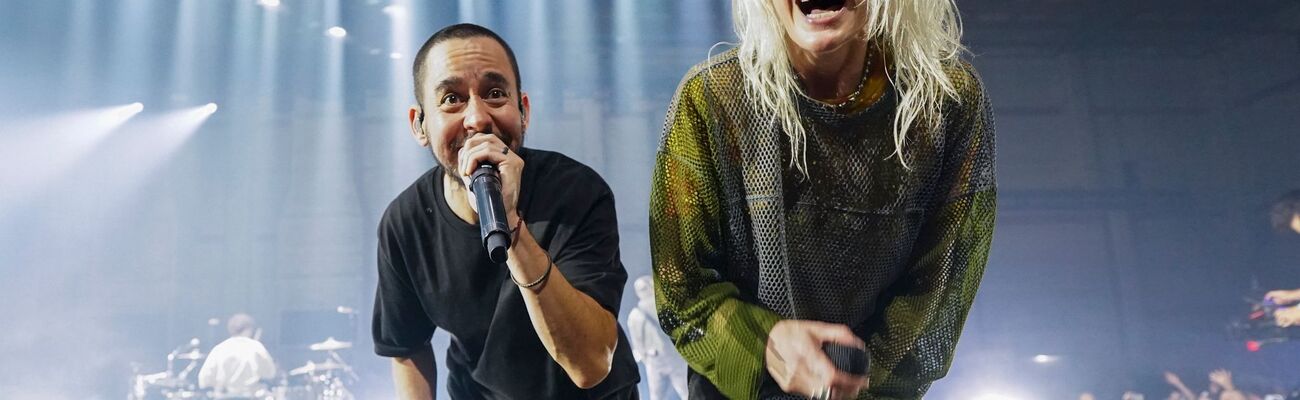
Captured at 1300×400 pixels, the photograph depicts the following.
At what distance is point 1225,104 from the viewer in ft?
23.4

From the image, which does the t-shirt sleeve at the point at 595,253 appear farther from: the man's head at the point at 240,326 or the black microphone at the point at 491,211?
the man's head at the point at 240,326

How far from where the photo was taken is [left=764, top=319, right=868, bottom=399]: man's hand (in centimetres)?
84

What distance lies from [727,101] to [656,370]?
4.32 meters

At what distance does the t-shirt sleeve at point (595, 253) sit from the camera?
53.3 inches

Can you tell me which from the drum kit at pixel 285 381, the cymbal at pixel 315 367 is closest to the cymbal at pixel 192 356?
the drum kit at pixel 285 381

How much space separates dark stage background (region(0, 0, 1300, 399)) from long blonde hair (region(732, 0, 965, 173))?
4.92 meters

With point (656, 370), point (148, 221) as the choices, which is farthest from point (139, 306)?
point (656, 370)

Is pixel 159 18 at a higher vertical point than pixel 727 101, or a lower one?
higher

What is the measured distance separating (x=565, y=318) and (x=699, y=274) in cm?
A: 32

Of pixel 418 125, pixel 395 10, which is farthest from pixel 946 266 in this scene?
pixel 395 10

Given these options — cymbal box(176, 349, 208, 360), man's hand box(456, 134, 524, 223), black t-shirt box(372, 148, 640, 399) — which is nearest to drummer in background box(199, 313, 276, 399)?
cymbal box(176, 349, 208, 360)

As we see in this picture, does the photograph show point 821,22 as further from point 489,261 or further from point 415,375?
point 415,375

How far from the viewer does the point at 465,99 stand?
1.38m

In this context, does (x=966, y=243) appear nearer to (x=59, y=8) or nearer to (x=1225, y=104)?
(x=59, y=8)
